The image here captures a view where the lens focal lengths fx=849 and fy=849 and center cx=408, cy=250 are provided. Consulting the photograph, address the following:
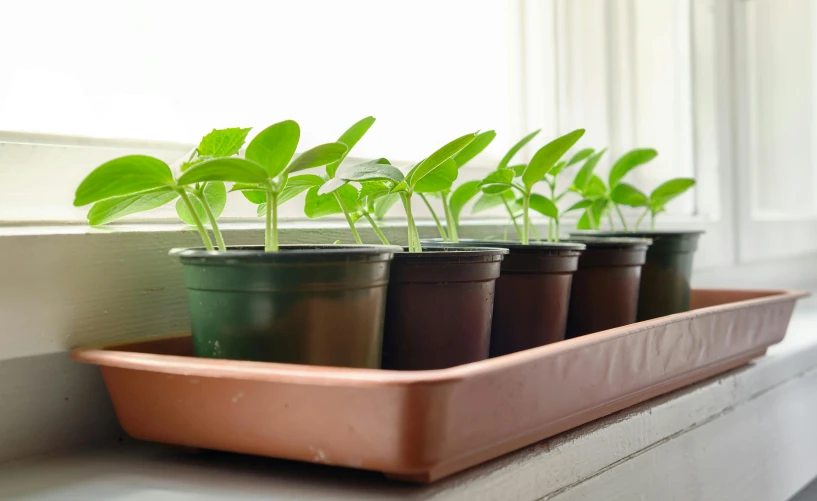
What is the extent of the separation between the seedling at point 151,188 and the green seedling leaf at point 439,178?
0.15m

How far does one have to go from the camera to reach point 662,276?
2.97 ft

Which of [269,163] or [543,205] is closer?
[269,163]

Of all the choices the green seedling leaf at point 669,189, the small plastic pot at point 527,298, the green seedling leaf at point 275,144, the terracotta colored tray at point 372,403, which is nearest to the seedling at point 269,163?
the green seedling leaf at point 275,144

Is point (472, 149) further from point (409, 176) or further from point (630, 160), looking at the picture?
point (630, 160)

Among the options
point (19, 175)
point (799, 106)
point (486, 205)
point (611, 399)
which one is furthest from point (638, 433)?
point (799, 106)

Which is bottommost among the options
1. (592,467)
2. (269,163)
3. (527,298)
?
(592,467)

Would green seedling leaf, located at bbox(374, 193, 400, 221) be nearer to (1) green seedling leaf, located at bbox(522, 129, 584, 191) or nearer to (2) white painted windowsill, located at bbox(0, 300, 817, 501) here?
(1) green seedling leaf, located at bbox(522, 129, 584, 191)

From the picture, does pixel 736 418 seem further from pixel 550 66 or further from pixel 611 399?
pixel 550 66

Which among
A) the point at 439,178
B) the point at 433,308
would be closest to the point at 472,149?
the point at 439,178

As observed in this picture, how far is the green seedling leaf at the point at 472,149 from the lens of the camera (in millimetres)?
632

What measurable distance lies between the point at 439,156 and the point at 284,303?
143 millimetres

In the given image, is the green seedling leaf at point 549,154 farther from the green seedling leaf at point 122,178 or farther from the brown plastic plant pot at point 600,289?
the green seedling leaf at point 122,178

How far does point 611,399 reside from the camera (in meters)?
0.60

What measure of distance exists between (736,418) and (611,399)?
27 centimetres
